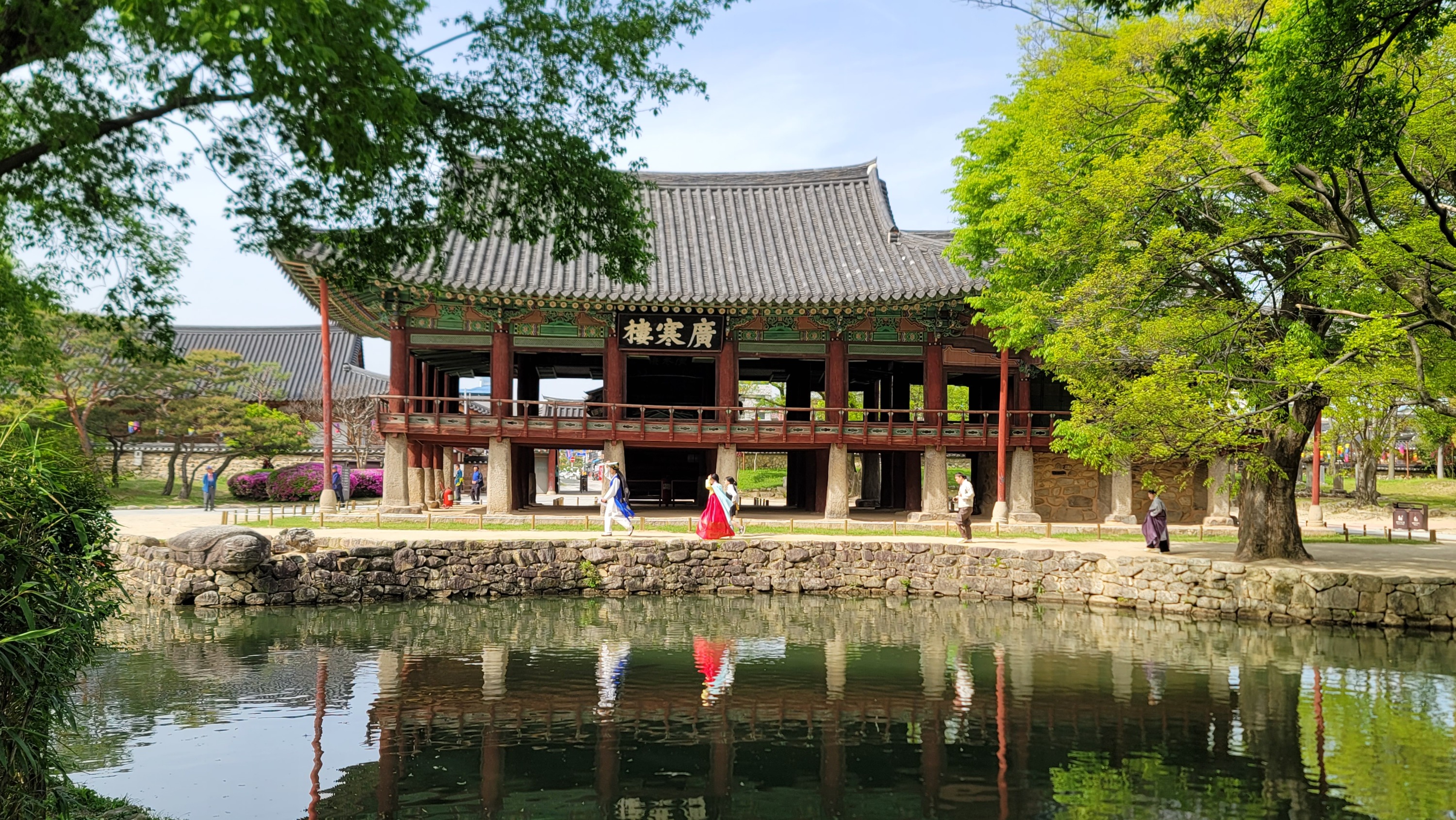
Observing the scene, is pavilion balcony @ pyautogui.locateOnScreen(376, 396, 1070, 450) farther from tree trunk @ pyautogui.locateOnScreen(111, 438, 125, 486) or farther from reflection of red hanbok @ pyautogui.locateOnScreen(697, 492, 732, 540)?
tree trunk @ pyautogui.locateOnScreen(111, 438, 125, 486)

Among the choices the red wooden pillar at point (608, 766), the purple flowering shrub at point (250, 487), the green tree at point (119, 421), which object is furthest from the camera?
the purple flowering shrub at point (250, 487)

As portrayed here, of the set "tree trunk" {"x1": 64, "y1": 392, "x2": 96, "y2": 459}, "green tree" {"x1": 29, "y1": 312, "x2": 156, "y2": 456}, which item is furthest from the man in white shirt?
"tree trunk" {"x1": 64, "y1": 392, "x2": 96, "y2": 459}

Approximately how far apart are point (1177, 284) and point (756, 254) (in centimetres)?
1331

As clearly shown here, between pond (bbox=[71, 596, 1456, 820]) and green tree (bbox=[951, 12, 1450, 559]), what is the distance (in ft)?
11.1

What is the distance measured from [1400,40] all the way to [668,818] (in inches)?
382

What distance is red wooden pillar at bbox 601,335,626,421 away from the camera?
82.5 ft

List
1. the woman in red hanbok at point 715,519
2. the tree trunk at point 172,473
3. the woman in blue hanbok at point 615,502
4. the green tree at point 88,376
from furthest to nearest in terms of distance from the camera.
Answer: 1. the tree trunk at point 172,473
2. the green tree at point 88,376
3. the woman in blue hanbok at point 615,502
4. the woman in red hanbok at point 715,519

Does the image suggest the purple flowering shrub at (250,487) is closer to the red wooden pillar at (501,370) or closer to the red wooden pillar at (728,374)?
the red wooden pillar at (501,370)

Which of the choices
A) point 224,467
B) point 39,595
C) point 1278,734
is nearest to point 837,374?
point 1278,734

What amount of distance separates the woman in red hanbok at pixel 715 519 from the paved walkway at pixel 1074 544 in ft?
2.87

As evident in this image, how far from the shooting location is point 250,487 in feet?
111

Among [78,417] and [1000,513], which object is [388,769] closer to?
[1000,513]

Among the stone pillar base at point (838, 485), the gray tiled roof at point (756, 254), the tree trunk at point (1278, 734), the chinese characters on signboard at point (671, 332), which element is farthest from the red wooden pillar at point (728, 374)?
the tree trunk at point (1278, 734)

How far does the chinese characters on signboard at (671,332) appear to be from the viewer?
1004 inches
